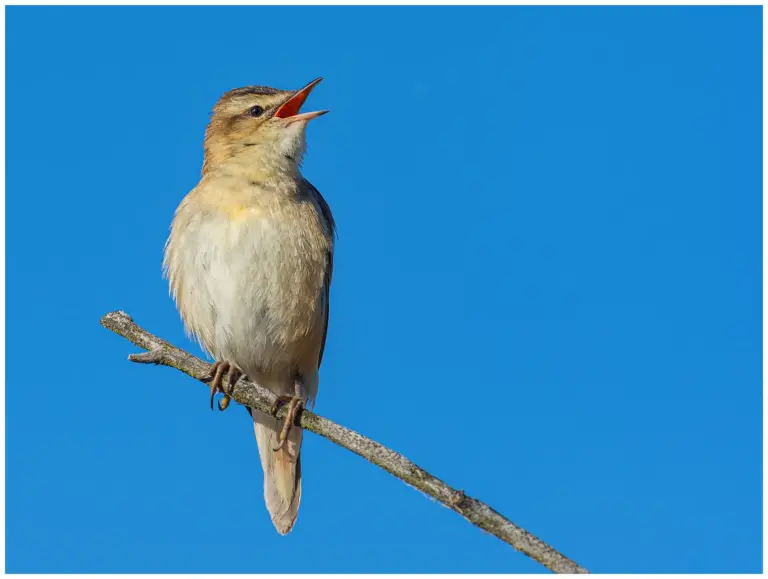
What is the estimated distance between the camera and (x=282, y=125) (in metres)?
7.88

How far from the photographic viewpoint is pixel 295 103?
26.6ft

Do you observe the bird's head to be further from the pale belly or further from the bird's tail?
the bird's tail

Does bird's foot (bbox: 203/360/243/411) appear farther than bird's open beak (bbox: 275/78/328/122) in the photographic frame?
No

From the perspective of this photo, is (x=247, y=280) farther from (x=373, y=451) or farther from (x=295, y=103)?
(x=373, y=451)

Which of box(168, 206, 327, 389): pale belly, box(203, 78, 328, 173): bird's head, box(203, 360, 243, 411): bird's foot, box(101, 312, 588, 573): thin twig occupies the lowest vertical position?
box(101, 312, 588, 573): thin twig

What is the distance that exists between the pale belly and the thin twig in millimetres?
1250

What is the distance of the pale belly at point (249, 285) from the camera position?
729cm

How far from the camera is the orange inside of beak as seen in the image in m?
8.03

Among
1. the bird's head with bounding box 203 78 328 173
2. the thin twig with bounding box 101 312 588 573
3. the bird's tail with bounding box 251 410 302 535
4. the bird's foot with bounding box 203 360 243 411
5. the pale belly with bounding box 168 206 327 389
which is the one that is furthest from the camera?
the bird's tail with bounding box 251 410 302 535

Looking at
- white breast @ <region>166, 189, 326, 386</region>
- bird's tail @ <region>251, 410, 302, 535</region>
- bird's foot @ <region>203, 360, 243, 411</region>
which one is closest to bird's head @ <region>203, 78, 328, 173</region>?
white breast @ <region>166, 189, 326, 386</region>

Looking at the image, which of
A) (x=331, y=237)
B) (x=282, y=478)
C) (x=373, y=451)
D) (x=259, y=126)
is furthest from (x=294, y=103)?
(x=373, y=451)

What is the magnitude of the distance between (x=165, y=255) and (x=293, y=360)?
1.36 metres

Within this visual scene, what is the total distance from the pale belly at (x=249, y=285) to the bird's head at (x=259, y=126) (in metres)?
0.77

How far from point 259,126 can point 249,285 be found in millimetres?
1504
